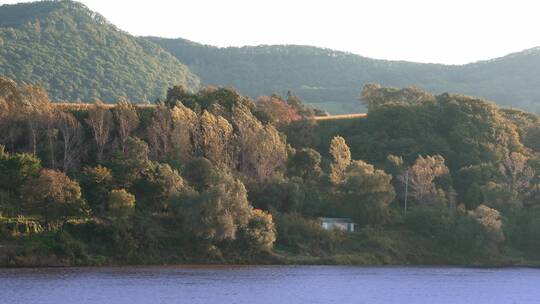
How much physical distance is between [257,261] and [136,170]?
13610 millimetres

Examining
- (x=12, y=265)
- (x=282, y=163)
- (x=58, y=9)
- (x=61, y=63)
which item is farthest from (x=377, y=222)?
(x=58, y=9)

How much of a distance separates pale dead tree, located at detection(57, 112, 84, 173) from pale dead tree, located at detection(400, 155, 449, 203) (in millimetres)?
35887

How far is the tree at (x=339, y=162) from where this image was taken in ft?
346

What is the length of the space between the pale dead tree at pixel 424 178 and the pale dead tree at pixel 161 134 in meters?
26.9

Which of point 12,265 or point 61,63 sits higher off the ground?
point 61,63

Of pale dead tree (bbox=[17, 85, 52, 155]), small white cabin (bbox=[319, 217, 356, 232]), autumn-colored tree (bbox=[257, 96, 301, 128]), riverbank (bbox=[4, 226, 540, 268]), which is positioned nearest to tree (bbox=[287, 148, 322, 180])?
small white cabin (bbox=[319, 217, 356, 232])

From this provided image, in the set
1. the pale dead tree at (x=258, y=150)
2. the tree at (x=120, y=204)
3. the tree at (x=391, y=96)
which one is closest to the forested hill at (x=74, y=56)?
the tree at (x=391, y=96)

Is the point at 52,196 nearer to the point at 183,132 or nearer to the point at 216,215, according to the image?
the point at 216,215

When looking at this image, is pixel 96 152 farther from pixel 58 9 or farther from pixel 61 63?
pixel 58 9

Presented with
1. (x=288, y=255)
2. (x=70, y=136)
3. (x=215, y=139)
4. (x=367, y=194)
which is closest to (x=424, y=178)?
(x=367, y=194)

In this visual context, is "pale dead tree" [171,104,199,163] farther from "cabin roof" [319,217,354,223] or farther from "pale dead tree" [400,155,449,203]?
"pale dead tree" [400,155,449,203]

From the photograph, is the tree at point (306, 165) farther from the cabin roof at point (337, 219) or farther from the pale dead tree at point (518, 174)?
the pale dead tree at point (518, 174)

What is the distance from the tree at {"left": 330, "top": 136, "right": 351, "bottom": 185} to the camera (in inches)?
4154

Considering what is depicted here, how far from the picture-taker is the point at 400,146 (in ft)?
398
